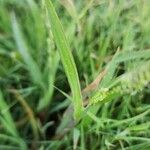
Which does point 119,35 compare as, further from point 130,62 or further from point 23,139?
point 23,139

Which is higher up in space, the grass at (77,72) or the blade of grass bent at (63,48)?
the blade of grass bent at (63,48)

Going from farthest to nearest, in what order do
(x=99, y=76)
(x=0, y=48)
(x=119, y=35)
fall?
(x=0, y=48), (x=119, y=35), (x=99, y=76)

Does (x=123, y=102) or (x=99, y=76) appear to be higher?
(x=99, y=76)

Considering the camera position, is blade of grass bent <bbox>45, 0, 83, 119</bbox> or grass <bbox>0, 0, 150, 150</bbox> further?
grass <bbox>0, 0, 150, 150</bbox>

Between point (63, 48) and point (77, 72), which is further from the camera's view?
point (77, 72)

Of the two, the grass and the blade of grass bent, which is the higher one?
the blade of grass bent

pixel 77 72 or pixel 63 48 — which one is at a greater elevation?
pixel 63 48

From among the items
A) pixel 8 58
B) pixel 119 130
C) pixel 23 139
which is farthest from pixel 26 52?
pixel 119 130

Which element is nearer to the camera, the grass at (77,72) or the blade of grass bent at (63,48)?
the blade of grass bent at (63,48)
